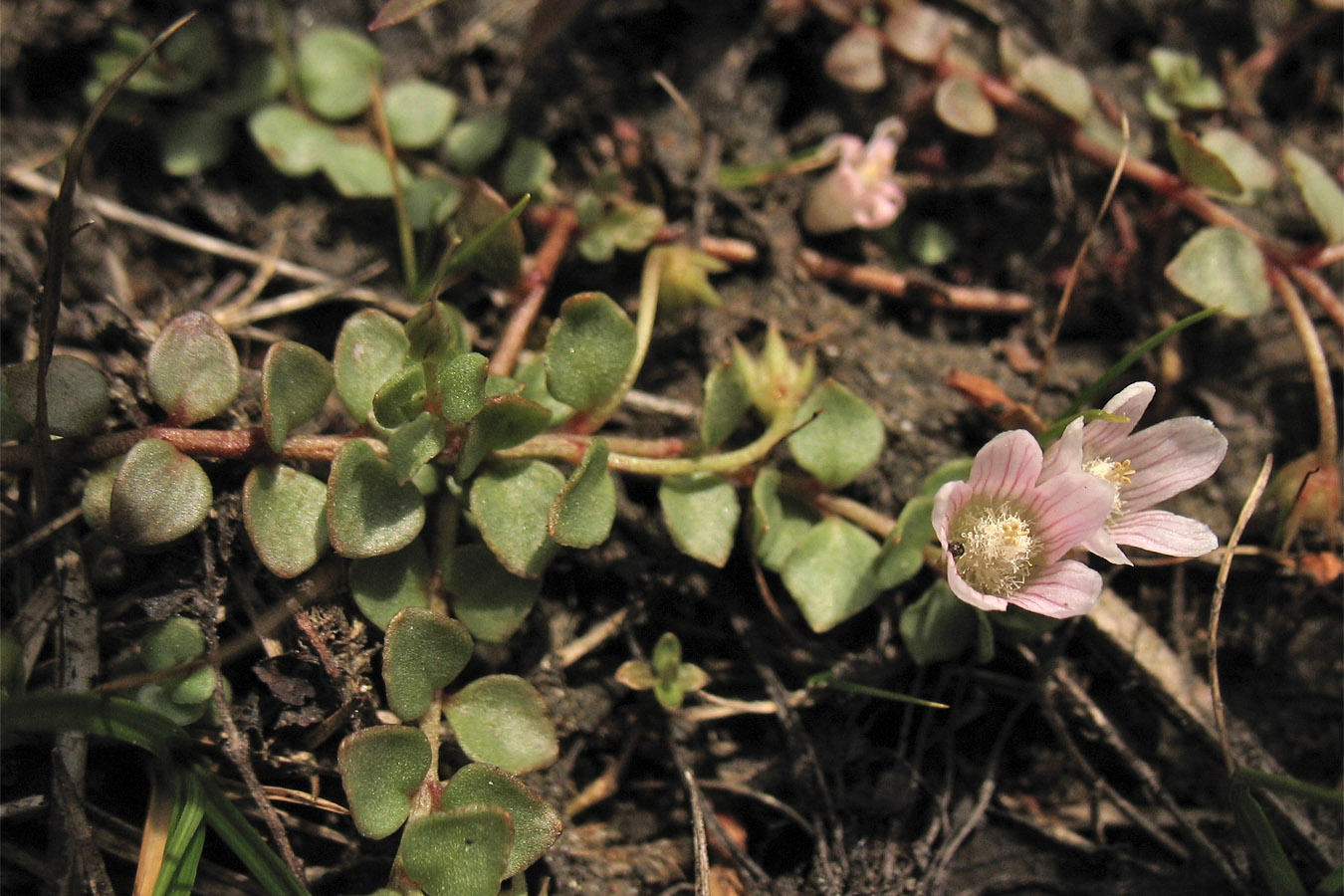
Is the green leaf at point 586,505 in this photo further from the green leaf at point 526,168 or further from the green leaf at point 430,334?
the green leaf at point 526,168

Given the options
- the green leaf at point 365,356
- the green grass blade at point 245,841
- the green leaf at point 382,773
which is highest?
the green leaf at point 365,356

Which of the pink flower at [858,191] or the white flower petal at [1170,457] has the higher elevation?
the pink flower at [858,191]

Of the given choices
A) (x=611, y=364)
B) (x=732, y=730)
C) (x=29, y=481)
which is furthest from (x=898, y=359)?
(x=29, y=481)

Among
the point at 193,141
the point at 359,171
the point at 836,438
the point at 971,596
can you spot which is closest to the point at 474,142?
the point at 359,171

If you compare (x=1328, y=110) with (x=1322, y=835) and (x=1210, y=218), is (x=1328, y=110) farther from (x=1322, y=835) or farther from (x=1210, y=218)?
(x=1322, y=835)

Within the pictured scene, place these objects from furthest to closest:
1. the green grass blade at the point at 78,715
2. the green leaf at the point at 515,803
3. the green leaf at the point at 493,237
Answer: the green leaf at the point at 493,237 < the green leaf at the point at 515,803 < the green grass blade at the point at 78,715

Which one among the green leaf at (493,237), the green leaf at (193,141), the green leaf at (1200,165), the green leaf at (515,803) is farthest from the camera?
the green leaf at (193,141)

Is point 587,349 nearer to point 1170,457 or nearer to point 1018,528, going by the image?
point 1018,528

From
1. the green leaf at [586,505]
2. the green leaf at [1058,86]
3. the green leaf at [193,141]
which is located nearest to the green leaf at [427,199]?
the green leaf at [193,141]
